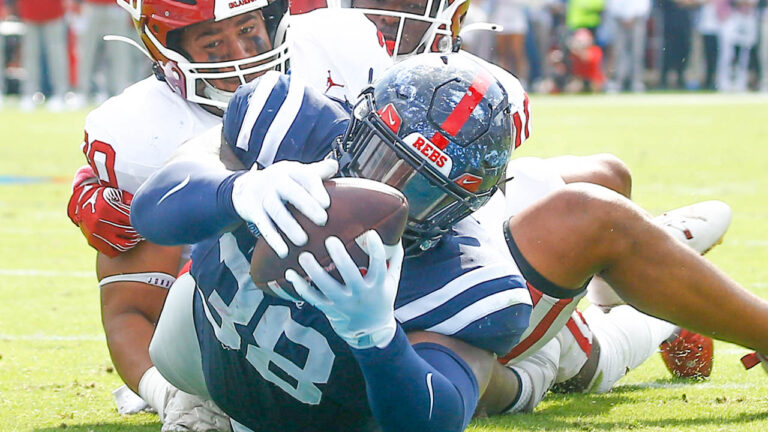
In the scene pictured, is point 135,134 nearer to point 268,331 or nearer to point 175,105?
point 175,105

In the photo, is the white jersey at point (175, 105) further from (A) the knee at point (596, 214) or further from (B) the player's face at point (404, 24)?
(A) the knee at point (596, 214)

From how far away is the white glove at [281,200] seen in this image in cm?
165

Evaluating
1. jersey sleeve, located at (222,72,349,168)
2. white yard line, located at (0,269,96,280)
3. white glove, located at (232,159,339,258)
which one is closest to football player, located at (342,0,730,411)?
jersey sleeve, located at (222,72,349,168)

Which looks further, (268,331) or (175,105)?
(175,105)

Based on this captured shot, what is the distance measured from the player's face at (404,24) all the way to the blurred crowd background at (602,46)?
33.3 ft

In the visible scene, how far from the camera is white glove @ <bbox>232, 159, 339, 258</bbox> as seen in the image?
1.65 meters

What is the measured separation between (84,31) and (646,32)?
7126 millimetres

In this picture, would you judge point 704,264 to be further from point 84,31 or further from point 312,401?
point 84,31

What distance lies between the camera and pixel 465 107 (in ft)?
6.39

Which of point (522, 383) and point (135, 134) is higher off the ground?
point (135, 134)

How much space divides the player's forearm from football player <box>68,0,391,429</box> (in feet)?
3.17

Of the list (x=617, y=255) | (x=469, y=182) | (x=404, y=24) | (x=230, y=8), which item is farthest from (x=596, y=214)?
(x=404, y=24)

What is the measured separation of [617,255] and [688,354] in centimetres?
83

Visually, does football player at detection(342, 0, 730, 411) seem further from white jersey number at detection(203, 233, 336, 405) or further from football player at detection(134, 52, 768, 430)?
white jersey number at detection(203, 233, 336, 405)
